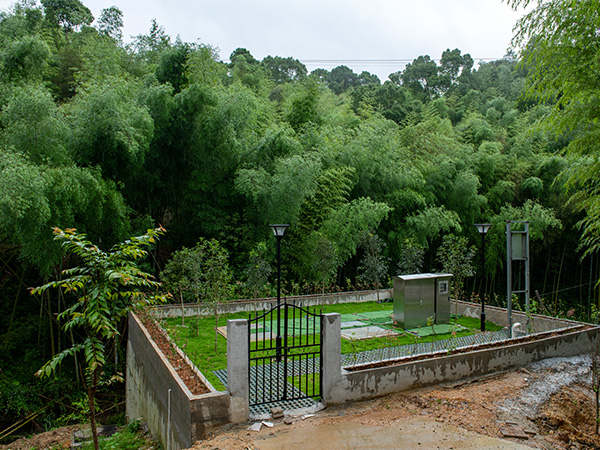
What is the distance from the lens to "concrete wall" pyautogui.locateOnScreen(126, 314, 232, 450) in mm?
4609

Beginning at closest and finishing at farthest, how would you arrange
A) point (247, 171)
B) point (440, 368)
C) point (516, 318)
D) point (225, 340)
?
point (440, 368) → point (225, 340) → point (516, 318) → point (247, 171)

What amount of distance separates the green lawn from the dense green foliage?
75 centimetres

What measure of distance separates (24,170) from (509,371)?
818 cm

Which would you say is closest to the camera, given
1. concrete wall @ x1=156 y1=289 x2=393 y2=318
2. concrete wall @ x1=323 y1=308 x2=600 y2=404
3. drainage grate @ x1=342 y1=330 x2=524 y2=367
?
concrete wall @ x1=323 y1=308 x2=600 y2=404

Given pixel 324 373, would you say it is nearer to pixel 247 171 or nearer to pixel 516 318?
pixel 516 318

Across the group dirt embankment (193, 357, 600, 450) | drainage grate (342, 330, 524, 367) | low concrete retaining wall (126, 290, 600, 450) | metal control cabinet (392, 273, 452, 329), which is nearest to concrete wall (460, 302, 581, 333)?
low concrete retaining wall (126, 290, 600, 450)

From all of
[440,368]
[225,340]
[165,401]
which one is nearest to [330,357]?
[440,368]

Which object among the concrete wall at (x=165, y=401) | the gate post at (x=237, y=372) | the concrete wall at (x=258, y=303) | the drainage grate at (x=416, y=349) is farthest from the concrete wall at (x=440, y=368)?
the concrete wall at (x=258, y=303)

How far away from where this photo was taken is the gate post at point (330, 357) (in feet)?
17.1

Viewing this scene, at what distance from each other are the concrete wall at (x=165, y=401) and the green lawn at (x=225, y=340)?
458 mm

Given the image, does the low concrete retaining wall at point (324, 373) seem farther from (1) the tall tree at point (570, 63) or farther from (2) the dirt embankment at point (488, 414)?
(1) the tall tree at point (570, 63)

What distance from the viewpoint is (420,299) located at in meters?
8.95

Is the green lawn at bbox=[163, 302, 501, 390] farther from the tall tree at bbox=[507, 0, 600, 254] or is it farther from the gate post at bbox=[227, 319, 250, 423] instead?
the tall tree at bbox=[507, 0, 600, 254]

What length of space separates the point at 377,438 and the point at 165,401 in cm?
268
